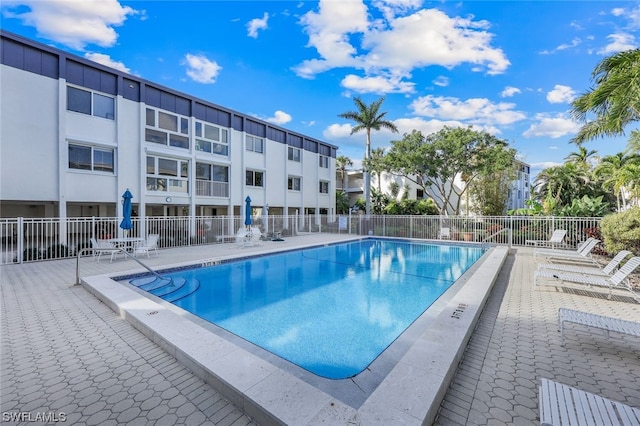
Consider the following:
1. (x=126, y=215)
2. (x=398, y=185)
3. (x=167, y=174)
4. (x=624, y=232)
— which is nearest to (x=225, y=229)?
(x=167, y=174)

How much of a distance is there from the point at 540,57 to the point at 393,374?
661 inches

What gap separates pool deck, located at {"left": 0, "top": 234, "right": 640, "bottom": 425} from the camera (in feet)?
8.75

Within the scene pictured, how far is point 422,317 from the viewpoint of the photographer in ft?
17.3

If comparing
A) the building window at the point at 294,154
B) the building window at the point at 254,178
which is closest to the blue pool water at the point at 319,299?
the building window at the point at 254,178

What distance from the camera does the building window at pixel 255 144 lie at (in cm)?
2227

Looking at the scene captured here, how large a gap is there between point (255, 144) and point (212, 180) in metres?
4.88

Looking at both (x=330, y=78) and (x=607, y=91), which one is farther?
(x=330, y=78)

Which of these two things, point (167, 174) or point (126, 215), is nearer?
point (126, 215)

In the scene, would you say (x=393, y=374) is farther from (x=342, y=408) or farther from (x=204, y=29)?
(x=204, y=29)

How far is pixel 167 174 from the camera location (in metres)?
17.3

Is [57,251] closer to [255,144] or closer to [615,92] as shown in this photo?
[255,144]

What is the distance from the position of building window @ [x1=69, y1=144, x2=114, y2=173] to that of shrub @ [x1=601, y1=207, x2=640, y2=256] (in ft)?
68.2

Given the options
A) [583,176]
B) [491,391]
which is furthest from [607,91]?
[583,176]

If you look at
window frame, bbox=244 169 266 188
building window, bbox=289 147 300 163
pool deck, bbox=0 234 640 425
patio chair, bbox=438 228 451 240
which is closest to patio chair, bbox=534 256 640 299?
pool deck, bbox=0 234 640 425
